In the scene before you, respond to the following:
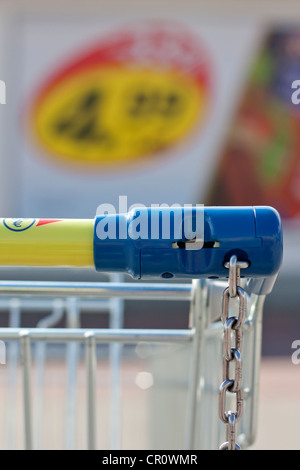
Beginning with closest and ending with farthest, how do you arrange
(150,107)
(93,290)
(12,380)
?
(93,290) → (12,380) → (150,107)

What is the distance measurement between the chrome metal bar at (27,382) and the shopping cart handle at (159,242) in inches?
16.0

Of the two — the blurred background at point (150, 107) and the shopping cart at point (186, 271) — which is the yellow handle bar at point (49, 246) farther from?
the blurred background at point (150, 107)

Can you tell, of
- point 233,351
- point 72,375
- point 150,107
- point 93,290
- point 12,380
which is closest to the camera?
point 233,351

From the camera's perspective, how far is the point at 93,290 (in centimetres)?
142

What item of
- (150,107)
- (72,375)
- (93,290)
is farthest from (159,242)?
(150,107)

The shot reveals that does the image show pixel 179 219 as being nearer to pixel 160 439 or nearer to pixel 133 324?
pixel 160 439

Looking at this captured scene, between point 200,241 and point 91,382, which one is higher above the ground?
point 200,241

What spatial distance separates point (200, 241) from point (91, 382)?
0.63 meters

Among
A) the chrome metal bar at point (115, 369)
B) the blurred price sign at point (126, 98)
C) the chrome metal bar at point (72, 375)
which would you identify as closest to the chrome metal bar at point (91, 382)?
the chrome metal bar at point (72, 375)

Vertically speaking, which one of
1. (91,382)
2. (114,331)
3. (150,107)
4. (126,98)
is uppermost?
(126,98)

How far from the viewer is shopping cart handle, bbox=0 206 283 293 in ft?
3.17

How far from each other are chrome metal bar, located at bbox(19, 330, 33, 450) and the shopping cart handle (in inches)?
16.0

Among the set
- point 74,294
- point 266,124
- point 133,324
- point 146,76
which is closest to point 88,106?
point 146,76

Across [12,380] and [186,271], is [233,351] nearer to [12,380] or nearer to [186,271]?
[186,271]
